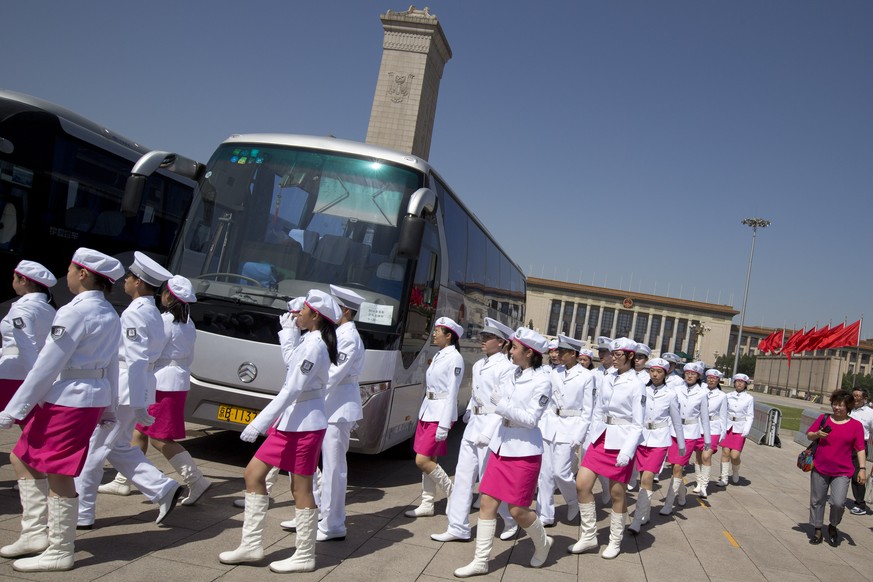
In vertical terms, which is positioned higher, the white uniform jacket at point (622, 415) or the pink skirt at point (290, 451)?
the white uniform jacket at point (622, 415)

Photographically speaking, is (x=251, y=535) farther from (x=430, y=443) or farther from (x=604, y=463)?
(x=604, y=463)

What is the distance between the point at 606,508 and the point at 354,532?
12.3 ft

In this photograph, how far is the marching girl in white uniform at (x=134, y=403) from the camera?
5.10 metres

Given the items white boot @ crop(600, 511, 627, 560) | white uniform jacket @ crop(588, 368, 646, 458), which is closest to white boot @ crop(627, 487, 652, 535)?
white boot @ crop(600, 511, 627, 560)

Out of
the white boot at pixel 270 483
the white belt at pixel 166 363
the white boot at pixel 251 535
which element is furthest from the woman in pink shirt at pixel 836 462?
the white belt at pixel 166 363

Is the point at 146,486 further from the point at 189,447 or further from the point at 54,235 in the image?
the point at 54,235

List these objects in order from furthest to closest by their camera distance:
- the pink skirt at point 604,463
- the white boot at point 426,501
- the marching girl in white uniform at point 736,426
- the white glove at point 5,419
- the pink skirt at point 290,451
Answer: the marching girl in white uniform at point 736,426
the white boot at point 426,501
the pink skirt at point 604,463
the pink skirt at point 290,451
the white glove at point 5,419

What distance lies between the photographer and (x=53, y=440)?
4.33 metres

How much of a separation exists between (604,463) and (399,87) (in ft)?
168

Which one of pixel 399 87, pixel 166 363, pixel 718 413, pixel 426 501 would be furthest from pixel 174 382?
pixel 399 87

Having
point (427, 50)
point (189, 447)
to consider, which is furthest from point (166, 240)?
point (427, 50)

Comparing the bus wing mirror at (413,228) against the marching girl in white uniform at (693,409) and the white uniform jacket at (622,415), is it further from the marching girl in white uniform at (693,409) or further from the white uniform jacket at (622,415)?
the marching girl in white uniform at (693,409)

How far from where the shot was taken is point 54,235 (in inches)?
445

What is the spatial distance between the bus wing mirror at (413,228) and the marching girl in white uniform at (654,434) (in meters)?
2.63
